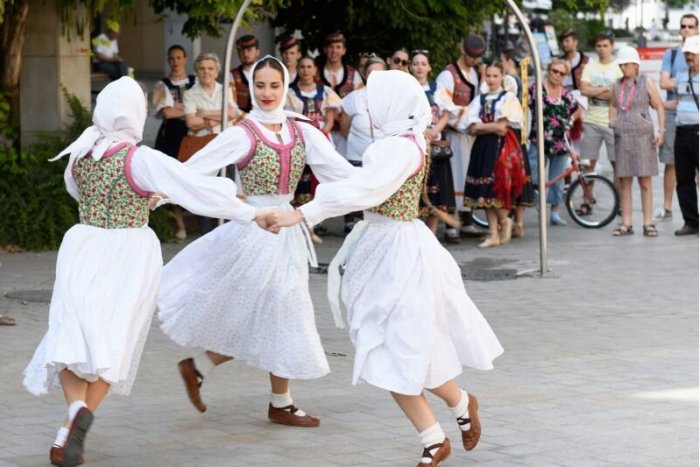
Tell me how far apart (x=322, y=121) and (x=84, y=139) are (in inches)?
283

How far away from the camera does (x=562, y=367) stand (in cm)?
911

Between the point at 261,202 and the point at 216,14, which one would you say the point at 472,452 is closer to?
the point at 261,202

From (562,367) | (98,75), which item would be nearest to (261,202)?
(562,367)

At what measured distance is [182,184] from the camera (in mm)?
6910

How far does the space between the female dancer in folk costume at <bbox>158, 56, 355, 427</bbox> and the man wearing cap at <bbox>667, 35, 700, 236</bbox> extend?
25.5 feet

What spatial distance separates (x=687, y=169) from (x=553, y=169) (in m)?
1.31

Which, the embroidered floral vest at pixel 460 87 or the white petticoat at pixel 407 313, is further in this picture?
the embroidered floral vest at pixel 460 87

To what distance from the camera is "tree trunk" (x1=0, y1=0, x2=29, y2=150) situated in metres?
14.0

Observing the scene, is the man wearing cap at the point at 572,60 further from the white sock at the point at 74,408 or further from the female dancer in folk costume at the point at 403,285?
the white sock at the point at 74,408

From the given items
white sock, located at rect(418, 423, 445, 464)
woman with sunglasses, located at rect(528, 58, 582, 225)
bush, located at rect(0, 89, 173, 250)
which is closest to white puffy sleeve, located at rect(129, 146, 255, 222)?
white sock, located at rect(418, 423, 445, 464)

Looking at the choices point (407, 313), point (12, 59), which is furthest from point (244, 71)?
point (407, 313)

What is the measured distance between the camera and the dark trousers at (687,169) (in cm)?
1490

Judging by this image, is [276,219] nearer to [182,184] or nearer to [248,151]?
[182,184]

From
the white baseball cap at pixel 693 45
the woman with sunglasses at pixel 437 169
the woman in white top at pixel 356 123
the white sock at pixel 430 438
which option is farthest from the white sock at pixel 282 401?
the white baseball cap at pixel 693 45
